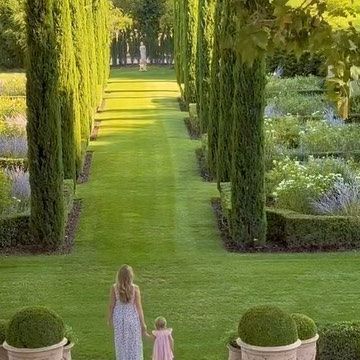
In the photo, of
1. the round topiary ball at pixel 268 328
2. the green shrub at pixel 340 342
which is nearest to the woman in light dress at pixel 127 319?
the round topiary ball at pixel 268 328

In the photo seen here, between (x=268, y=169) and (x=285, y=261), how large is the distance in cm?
493

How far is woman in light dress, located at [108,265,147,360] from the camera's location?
7.87 meters

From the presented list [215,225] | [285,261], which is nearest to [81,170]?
[215,225]

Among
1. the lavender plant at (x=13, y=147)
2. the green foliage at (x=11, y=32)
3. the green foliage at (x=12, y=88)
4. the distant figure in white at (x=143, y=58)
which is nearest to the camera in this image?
the lavender plant at (x=13, y=147)

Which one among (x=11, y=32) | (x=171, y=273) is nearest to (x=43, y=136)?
(x=171, y=273)

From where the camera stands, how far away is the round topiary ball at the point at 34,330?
7.59m

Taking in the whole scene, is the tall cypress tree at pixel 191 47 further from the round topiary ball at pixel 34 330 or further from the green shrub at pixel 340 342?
the round topiary ball at pixel 34 330

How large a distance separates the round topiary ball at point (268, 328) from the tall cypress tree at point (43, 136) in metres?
6.31

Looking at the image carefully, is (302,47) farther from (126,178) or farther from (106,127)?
(106,127)

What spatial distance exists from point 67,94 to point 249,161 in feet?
16.2

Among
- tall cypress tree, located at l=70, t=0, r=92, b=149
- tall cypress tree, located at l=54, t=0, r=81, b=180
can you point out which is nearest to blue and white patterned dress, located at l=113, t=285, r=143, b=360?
tall cypress tree, located at l=54, t=0, r=81, b=180

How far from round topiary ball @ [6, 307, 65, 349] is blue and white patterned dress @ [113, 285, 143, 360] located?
514 millimetres

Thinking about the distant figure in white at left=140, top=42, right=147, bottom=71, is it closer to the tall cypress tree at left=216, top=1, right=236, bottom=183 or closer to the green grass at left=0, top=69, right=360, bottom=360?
the green grass at left=0, top=69, right=360, bottom=360

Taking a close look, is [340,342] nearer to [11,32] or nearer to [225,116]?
[225,116]
